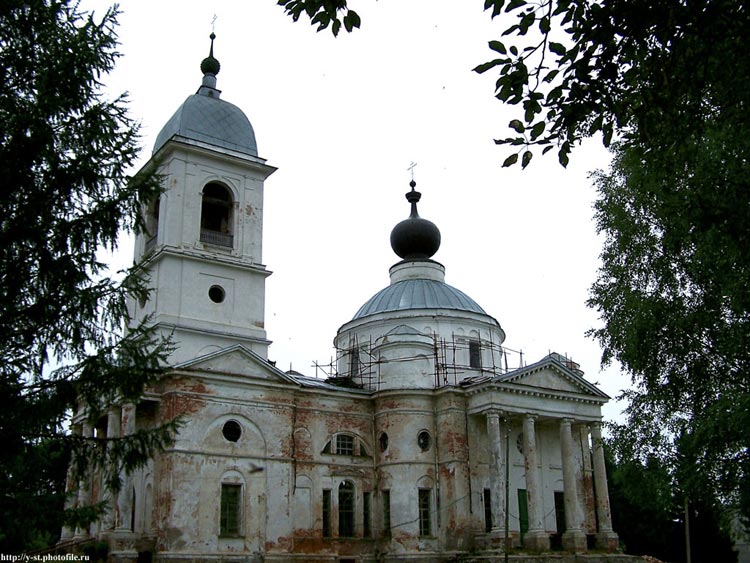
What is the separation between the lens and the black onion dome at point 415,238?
112 feet

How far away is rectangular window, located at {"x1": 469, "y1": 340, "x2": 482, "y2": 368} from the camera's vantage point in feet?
101

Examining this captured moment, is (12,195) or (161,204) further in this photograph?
(161,204)

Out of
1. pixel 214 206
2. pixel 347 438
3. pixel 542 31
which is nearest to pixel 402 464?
pixel 347 438

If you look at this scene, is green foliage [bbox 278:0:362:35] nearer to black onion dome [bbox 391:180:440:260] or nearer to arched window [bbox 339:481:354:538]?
arched window [bbox 339:481:354:538]

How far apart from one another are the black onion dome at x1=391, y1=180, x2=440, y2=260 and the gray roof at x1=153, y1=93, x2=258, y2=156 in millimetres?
9017

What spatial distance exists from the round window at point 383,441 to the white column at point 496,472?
362 centimetres

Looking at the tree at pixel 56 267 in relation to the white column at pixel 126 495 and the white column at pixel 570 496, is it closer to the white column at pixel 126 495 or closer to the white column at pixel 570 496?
the white column at pixel 126 495

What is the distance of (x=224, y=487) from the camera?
23.5 m

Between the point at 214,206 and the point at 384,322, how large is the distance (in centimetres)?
868

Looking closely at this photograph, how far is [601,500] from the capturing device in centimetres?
2836

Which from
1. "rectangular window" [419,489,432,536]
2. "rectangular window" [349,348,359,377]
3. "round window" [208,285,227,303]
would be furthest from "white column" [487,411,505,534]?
"round window" [208,285,227,303]

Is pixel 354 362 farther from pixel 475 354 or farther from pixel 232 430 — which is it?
pixel 232 430

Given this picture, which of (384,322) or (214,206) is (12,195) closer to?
(214,206)

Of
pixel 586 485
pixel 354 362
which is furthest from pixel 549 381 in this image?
pixel 354 362
